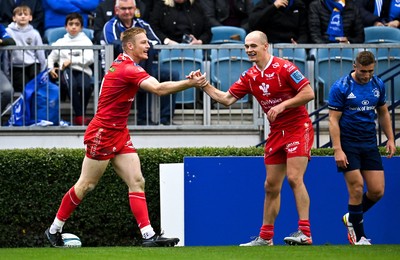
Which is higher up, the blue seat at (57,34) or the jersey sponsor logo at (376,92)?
the blue seat at (57,34)

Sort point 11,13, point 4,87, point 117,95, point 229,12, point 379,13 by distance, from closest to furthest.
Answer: point 117,95
point 4,87
point 11,13
point 379,13
point 229,12

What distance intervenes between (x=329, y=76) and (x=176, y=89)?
4.81m

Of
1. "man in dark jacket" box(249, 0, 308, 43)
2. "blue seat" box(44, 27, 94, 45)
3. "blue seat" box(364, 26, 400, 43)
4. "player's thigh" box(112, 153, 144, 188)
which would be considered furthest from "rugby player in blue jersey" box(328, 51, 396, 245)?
"blue seat" box(44, 27, 94, 45)

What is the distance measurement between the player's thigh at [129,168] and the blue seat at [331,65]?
4.63m

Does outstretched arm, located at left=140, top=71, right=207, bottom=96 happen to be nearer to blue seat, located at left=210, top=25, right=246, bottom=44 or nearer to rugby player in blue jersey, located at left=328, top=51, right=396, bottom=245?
rugby player in blue jersey, located at left=328, top=51, right=396, bottom=245

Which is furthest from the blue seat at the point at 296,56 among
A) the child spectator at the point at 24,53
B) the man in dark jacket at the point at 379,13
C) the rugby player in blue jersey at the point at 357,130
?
the rugby player in blue jersey at the point at 357,130

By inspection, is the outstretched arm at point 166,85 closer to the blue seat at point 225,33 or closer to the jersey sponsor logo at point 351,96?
the jersey sponsor logo at point 351,96

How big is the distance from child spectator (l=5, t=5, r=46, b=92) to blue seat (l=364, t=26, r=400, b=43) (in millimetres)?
4847

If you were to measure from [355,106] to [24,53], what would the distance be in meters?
5.63

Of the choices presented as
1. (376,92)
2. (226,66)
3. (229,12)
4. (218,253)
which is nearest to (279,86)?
(376,92)

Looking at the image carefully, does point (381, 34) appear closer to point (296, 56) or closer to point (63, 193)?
point (296, 56)

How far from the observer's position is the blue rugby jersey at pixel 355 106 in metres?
13.2

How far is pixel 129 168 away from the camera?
12.8m

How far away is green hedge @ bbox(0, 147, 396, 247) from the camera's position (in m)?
15.6
